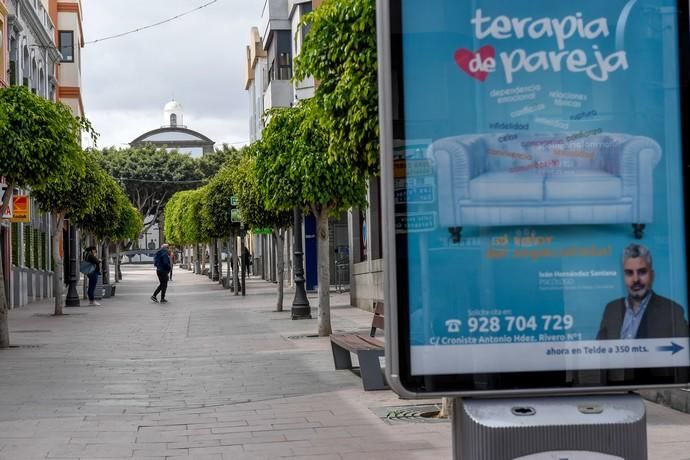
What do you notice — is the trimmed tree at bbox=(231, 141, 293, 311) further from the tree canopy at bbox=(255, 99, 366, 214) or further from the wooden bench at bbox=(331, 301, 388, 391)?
the wooden bench at bbox=(331, 301, 388, 391)

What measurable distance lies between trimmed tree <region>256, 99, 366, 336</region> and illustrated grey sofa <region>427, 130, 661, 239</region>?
1277 cm

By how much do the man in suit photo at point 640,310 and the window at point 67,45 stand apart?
52.3 metres

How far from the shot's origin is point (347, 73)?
10086 mm

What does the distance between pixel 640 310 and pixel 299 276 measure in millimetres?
19080

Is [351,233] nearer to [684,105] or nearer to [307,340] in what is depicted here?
[307,340]

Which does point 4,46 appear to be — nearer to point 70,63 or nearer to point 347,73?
point 70,63

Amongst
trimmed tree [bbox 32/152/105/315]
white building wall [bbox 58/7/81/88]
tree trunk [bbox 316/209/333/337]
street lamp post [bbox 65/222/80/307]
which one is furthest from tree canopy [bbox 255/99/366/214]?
white building wall [bbox 58/7/81/88]

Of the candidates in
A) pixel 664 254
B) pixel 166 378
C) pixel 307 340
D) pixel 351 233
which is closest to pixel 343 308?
pixel 351 233

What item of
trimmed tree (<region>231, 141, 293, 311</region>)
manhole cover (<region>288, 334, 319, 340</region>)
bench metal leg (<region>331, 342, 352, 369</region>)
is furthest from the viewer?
trimmed tree (<region>231, 141, 293, 311</region>)

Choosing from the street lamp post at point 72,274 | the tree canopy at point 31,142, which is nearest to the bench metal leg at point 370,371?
the tree canopy at point 31,142

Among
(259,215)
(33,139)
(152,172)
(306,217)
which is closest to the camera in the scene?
(33,139)

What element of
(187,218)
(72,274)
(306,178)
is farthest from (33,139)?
(187,218)

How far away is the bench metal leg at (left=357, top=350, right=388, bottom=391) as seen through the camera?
35.6ft

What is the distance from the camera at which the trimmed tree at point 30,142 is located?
17422 millimetres
